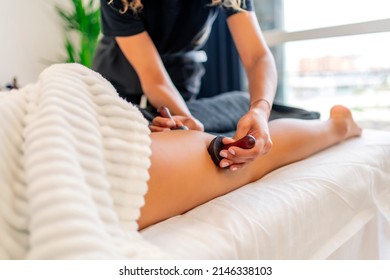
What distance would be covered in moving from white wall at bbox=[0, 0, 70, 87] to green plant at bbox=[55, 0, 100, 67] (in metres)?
0.08

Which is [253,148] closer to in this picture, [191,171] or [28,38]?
[191,171]

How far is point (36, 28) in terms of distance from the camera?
96.4 inches

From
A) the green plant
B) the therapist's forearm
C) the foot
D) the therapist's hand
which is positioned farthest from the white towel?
the green plant

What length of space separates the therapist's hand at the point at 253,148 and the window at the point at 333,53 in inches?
45.3

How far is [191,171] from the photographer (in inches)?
28.6

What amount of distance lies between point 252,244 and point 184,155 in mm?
233

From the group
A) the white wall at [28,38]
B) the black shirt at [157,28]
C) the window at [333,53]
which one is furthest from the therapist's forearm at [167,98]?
the white wall at [28,38]

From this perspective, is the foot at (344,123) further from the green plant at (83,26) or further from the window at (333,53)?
the green plant at (83,26)

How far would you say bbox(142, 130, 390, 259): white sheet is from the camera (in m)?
0.60

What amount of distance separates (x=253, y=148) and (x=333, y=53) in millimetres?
1680

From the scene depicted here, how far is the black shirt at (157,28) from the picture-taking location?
1.20 m

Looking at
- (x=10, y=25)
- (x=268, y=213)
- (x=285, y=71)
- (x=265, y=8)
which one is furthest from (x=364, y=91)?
(x=10, y=25)

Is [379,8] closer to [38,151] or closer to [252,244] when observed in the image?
[252,244]

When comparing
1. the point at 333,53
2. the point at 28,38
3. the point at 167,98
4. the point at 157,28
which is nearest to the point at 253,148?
the point at 167,98
